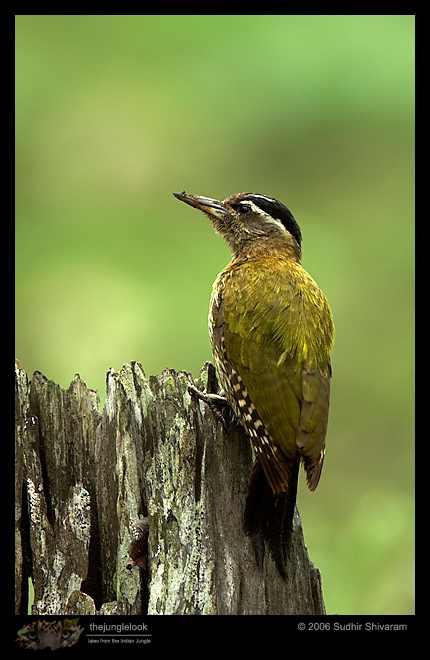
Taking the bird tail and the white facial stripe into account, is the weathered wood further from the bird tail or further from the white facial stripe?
the white facial stripe

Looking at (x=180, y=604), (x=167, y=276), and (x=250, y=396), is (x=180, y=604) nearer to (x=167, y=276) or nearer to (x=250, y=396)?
(x=250, y=396)

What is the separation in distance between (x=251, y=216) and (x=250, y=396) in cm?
171

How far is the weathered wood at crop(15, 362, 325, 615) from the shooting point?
4.02 m

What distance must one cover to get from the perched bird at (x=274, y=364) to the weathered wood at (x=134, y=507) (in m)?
0.13

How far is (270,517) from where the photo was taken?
425 centimetres

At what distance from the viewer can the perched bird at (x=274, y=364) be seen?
14.0ft

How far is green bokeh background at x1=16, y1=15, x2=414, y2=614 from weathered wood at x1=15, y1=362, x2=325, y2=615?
288 centimetres

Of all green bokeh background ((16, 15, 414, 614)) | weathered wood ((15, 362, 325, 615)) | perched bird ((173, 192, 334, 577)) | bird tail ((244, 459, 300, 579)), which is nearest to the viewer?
weathered wood ((15, 362, 325, 615))

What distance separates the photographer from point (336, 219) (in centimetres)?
995
